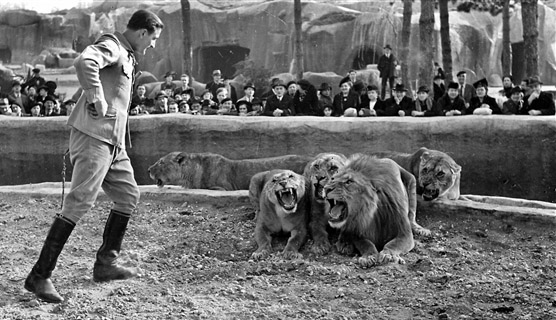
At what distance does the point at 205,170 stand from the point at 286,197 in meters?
2.98

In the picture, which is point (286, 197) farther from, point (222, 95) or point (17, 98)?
point (17, 98)

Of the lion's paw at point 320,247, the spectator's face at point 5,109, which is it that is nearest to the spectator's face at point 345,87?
the spectator's face at point 5,109

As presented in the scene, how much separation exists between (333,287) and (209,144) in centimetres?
454

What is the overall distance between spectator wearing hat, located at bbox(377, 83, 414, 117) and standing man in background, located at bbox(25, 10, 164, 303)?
20.1ft

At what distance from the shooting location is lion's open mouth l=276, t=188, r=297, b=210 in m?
5.90

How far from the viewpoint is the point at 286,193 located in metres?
5.94

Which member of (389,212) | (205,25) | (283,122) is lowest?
(389,212)

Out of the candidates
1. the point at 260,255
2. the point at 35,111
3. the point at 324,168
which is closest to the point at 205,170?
the point at 324,168

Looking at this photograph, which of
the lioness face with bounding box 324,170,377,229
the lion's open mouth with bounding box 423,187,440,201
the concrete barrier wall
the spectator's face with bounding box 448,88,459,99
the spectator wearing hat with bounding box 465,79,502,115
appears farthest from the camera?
the spectator's face with bounding box 448,88,459,99

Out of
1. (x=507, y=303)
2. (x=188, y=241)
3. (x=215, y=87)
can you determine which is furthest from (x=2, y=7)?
(x=507, y=303)

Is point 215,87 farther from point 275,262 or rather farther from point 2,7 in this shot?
point 2,7

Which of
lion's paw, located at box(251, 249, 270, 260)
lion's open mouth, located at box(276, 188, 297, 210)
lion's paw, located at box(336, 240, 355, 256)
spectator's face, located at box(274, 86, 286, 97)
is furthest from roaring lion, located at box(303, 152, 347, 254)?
spectator's face, located at box(274, 86, 286, 97)

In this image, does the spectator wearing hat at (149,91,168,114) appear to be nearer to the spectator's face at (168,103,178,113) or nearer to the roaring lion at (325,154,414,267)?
the spectator's face at (168,103,178,113)

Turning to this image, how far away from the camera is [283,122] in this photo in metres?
8.54
